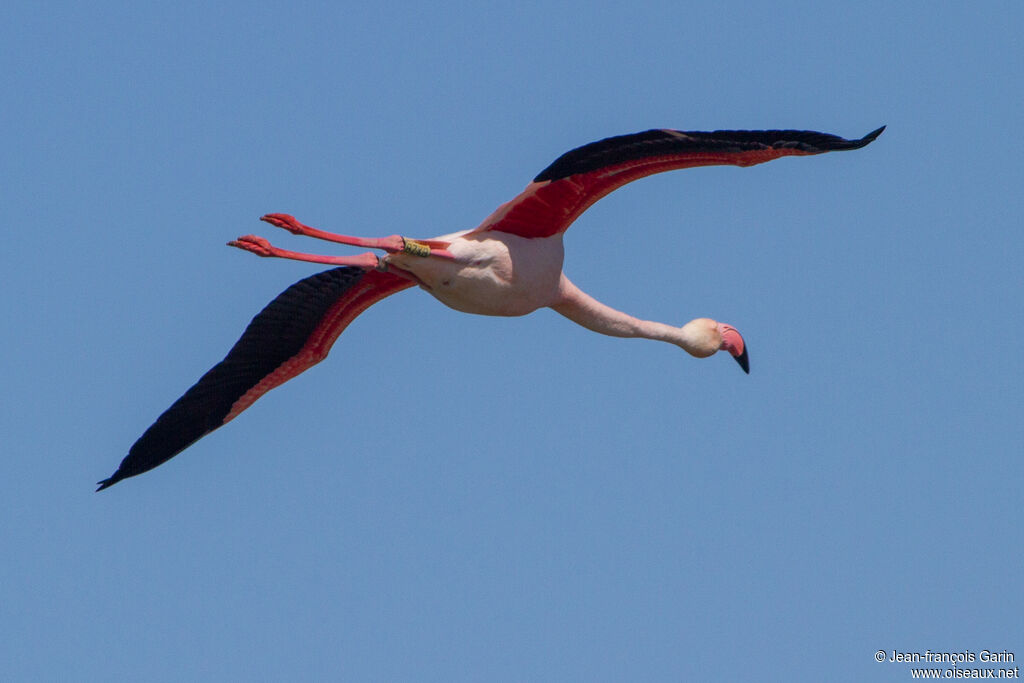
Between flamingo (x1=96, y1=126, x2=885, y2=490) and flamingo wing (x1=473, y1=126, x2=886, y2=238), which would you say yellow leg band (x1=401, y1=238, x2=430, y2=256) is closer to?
flamingo (x1=96, y1=126, x2=885, y2=490)

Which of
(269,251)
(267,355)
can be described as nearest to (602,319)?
(267,355)

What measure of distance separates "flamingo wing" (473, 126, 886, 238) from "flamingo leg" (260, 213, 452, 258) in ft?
2.12

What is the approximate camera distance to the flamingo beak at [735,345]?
22.5 metres

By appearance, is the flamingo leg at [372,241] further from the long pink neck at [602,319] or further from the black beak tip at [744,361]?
the black beak tip at [744,361]

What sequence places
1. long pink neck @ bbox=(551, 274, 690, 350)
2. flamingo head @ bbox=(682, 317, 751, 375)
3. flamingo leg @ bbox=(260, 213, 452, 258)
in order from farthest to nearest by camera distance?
flamingo head @ bbox=(682, 317, 751, 375) < long pink neck @ bbox=(551, 274, 690, 350) < flamingo leg @ bbox=(260, 213, 452, 258)

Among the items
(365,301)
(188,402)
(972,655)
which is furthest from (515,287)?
(972,655)

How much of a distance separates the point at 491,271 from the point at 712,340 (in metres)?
4.10

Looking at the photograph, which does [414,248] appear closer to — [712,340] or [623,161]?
[623,161]

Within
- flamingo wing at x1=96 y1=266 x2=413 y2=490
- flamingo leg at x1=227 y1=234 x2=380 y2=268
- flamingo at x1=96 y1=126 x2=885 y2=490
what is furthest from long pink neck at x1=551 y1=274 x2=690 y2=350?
flamingo leg at x1=227 y1=234 x2=380 y2=268

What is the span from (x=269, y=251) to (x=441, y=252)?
1745 mm

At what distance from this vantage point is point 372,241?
18188 mm

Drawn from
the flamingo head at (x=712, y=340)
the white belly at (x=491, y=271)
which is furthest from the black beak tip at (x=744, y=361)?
the white belly at (x=491, y=271)

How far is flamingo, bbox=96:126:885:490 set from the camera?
1823 cm

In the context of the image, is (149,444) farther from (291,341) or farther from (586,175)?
(586,175)
